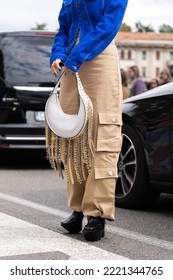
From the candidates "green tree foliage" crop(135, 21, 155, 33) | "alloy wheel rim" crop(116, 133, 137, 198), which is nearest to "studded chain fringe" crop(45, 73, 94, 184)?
"alloy wheel rim" crop(116, 133, 137, 198)

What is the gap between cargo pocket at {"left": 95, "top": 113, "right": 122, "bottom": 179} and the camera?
520 centimetres

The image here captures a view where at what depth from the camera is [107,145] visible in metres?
5.23

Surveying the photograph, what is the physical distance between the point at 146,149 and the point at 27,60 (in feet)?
14.7

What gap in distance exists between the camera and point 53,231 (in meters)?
5.52

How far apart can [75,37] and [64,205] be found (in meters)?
2.13

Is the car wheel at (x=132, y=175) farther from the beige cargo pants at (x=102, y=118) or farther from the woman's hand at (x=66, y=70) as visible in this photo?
the woman's hand at (x=66, y=70)

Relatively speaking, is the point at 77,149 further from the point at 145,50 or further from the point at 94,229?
the point at 145,50

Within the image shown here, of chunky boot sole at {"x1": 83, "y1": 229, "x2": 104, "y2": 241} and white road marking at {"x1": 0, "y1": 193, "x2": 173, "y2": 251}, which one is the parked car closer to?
white road marking at {"x1": 0, "y1": 193, "x2": 173, "y2": 251}

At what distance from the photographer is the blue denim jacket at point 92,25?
507 centimetres

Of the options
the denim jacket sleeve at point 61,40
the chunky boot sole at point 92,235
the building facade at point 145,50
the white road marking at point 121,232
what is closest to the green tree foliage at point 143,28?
the building facade at point 145,50

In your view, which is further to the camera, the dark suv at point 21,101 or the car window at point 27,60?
the car window at point 27,60

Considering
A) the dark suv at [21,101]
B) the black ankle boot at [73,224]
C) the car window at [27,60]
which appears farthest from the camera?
the car window at [27,60]

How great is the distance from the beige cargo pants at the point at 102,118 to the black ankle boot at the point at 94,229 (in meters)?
0.04
